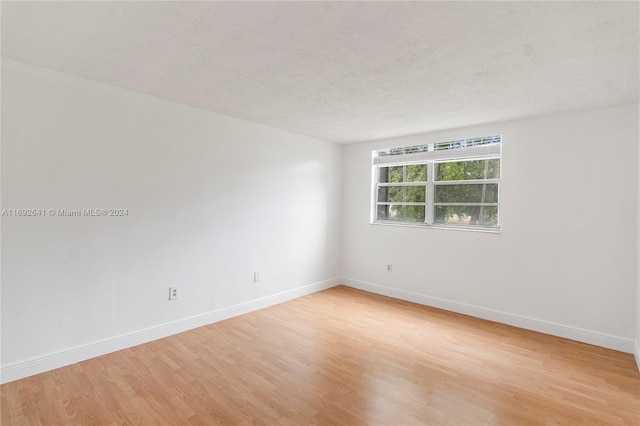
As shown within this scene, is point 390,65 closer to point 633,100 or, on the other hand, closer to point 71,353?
point 633,100

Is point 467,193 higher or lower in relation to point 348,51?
lower

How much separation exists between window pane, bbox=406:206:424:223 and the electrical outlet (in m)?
3.22

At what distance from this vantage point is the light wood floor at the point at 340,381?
203cm

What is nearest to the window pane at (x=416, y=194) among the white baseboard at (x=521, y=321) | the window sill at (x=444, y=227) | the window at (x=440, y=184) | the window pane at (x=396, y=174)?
the window at (x=440, y=184)

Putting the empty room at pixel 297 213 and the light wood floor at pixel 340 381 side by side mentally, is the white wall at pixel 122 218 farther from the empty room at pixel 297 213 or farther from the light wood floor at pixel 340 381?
the light wood floor at pixel 340 381

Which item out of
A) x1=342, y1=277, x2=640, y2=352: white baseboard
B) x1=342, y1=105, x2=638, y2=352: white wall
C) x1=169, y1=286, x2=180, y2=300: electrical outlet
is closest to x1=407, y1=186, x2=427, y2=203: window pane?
x1=342, y1=105, x2=638, y2=352: white wall

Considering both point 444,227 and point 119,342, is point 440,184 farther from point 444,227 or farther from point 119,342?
point 119,342

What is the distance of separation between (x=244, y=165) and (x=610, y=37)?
11.1 feet

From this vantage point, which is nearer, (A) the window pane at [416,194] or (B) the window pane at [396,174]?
(A) the window pane at [416,194]

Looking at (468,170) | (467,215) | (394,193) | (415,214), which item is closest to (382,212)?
(394,193)

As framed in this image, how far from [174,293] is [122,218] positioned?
920mm

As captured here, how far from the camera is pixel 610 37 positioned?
6.15ft

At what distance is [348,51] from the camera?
6.95 ft

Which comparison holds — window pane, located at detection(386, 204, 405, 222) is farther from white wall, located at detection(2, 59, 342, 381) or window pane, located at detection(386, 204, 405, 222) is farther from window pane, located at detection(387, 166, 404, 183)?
white wall, located at detection(2, 59, 342, 381)
